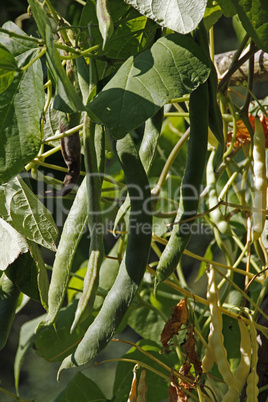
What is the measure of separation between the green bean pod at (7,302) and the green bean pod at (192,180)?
0.23 metres

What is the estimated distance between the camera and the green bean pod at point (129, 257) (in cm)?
44

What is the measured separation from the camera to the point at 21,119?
444mm

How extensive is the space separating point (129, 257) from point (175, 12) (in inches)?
8.6

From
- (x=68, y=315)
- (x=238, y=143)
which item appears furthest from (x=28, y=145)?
(x=68, y=315)

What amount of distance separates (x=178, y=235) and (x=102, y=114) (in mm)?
152

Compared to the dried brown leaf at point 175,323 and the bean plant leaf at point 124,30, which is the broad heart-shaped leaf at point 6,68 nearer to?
the bean plant leaf at point 124,30

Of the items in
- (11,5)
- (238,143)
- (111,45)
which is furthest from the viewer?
(11,5)

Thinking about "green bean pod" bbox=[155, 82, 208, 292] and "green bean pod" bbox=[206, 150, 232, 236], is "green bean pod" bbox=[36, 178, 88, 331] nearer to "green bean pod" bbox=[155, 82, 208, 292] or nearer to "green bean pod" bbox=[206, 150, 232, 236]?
"green bean pod" bbox=[155, 82, 208, 292]

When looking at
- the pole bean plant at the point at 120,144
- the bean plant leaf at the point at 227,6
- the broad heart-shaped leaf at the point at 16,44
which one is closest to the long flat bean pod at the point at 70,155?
the pole bean plant at the point at 120,144

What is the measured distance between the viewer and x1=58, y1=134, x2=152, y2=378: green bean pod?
44cm

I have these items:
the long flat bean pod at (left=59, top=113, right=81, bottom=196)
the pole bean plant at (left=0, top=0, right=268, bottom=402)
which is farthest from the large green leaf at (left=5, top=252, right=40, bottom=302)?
the long flat bean pod at (left=59, top=113, right=81, bottom=196)

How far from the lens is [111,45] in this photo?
498 millimetres

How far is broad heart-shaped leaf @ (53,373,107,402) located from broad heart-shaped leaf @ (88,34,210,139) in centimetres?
55

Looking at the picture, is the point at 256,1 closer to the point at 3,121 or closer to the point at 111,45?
the point at 111,45
